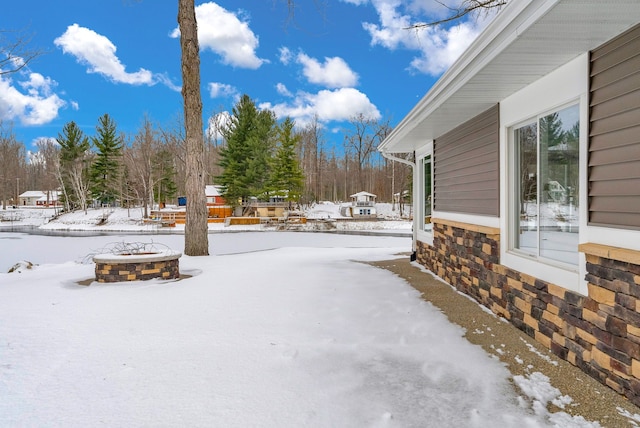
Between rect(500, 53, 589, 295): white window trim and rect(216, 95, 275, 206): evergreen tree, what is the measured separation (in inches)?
873

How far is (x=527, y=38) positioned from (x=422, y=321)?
7.57 feet

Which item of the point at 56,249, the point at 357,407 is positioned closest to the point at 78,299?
the point at 357,407

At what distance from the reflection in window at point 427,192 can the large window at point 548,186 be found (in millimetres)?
3259

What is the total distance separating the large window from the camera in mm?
2914

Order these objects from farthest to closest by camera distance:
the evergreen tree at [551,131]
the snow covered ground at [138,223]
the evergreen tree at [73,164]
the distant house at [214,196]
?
1. the evergreen tree at [73,164]
2. the distant house at [214,196]
3. the snow covered ground at [138,223]
4. the evergreen tree at [551,131]

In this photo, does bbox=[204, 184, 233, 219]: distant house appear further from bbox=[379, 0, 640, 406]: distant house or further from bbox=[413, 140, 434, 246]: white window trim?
bbox=[379, 0, 640, 406]: distant house

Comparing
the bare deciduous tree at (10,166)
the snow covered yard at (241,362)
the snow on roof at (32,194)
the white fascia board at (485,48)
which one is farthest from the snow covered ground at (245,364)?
the snow on roof at (32,194)

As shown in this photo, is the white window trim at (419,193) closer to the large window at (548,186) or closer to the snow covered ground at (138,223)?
the large window at (548,186)

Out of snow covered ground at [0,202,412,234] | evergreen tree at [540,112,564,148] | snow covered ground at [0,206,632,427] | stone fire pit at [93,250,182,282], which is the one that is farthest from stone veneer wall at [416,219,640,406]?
snow covered ground at [0,202,412,234]

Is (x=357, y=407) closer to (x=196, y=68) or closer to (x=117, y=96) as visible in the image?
(x=196, y=68)

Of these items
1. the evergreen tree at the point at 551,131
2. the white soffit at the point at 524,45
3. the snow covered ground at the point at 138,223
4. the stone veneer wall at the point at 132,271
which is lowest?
the snow covered ground at the point at 138,223

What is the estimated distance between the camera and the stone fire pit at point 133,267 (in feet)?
15.4

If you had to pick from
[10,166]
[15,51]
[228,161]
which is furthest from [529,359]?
[10,166]

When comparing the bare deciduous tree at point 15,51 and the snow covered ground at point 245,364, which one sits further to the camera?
the bare deciduous tree at point 15,51
